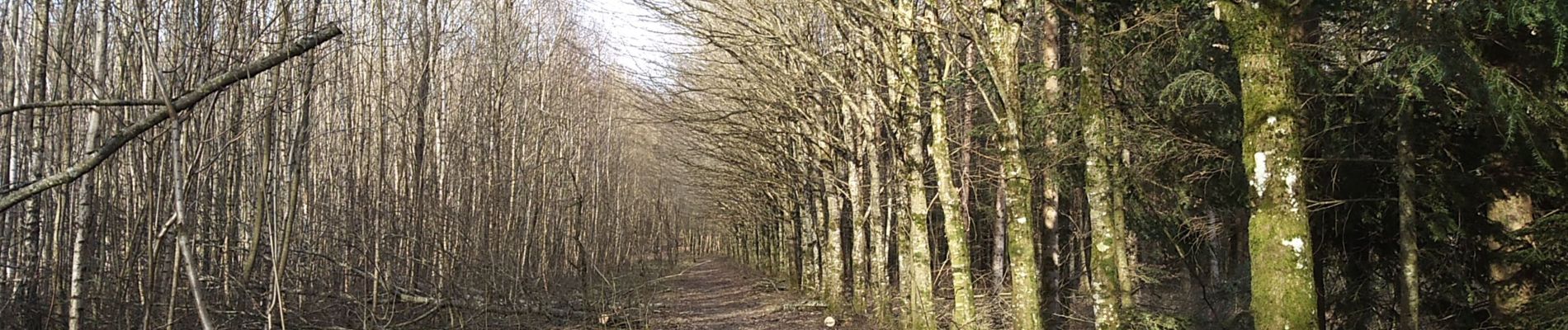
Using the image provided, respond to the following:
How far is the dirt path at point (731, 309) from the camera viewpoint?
54.4 feet

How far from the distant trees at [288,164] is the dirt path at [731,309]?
153 centimetres

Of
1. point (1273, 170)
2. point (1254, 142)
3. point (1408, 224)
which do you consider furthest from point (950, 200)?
point (1273, 170)

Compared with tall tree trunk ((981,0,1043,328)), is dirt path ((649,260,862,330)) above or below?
below

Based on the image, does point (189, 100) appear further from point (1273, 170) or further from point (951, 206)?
point (951, 206)

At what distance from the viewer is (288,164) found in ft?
25.3

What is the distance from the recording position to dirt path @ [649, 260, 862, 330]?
16578 millimetres

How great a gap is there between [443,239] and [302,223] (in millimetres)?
3063

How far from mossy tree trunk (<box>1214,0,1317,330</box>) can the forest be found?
17mm

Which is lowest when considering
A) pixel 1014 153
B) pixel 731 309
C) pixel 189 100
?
pixel 731 309

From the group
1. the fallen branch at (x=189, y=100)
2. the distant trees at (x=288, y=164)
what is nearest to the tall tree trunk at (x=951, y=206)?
the distant trees at (x=288, y=164)

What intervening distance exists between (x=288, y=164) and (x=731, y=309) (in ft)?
44.5

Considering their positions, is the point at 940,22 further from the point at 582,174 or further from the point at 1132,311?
the point at 582,174

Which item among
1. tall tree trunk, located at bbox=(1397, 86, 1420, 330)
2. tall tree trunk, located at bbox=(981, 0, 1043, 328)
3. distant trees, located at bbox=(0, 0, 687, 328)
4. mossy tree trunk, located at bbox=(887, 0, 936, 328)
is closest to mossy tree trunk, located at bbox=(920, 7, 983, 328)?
mossy tree trunk, located at bbox=(887, 0, 936, 328)

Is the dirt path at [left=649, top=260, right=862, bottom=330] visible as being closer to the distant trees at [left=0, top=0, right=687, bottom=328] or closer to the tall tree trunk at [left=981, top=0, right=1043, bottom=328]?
the distant trees at [left=0, top=0, right=687, bottom=328]
